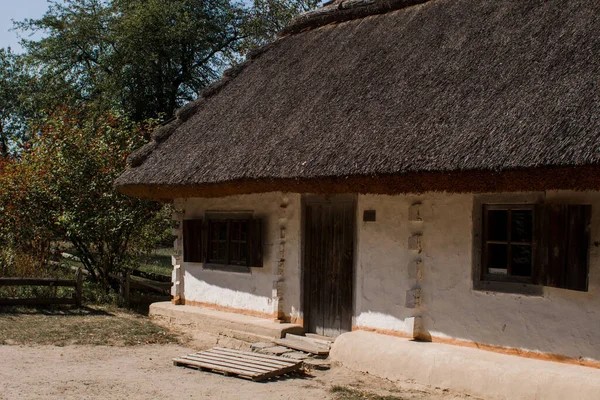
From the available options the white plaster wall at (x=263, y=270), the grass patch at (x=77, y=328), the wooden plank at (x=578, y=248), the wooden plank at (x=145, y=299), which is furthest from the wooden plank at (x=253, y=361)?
the wooden plank at (x=145, y=299)

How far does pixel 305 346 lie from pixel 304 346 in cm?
2

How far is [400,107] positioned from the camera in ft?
25.6

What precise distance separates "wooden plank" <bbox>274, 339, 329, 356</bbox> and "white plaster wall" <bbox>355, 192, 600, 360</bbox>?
0.56m

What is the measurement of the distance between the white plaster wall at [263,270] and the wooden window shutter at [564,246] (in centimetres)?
363

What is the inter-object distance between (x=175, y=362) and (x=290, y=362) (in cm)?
141

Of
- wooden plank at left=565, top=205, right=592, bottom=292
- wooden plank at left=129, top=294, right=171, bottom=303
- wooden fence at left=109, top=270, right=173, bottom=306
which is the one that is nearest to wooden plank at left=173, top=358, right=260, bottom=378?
wooden plank at left=565, top=205, right=592, bottom=292

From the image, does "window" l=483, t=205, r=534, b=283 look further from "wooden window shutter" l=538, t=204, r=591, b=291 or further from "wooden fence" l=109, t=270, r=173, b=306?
"wooden fence" l=109, t=270, r=173, b=306

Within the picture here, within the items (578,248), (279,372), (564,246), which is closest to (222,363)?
(279,372)

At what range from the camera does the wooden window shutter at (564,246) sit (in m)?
6.12

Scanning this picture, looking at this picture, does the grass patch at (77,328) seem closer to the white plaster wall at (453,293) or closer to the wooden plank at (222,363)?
the wooden plank at (222,363)

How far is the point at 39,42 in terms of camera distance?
941 inches

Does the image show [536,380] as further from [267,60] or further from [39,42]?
[39,42]

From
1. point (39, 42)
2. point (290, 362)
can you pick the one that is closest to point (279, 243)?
point (290, 362)

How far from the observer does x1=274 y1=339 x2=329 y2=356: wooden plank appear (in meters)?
8.19
